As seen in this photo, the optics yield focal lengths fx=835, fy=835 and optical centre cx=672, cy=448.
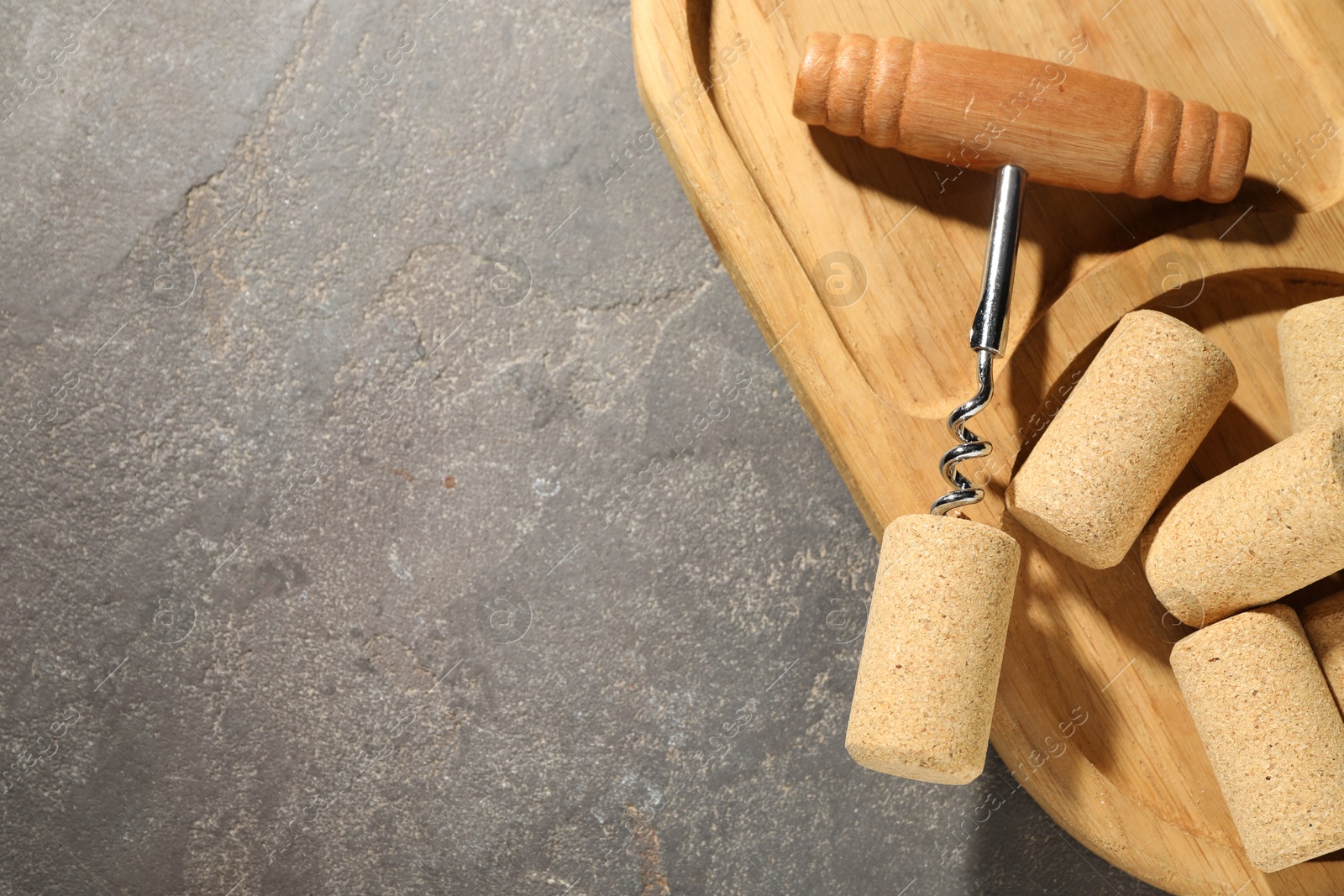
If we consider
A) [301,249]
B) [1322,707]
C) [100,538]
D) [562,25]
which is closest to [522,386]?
[301,249]

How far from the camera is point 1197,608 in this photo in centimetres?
100

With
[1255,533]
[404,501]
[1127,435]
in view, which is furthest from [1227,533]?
[404,501]

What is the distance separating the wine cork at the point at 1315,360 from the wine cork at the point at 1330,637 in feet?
0.74

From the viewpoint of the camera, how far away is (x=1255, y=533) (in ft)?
3.03

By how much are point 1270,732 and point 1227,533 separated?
23 centimetres

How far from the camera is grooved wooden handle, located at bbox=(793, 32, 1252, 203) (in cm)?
98

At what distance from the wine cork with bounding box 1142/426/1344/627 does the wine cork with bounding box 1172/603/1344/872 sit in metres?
0.04

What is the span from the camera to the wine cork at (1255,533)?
0.88 m

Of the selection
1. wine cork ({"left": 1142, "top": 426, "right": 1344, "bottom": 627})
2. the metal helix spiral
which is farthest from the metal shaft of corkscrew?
wine cork ({"left": 1142, "top": 426, "right": 1344, "bottom": 627})

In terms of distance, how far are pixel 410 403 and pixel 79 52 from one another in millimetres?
943

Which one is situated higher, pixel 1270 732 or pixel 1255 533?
pixel 1255 533

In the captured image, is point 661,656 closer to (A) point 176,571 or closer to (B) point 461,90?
(A) point 176,571

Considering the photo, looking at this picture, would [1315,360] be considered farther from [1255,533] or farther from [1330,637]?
[1330,637]

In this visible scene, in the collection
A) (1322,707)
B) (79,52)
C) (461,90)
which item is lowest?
A: (1322,707)
